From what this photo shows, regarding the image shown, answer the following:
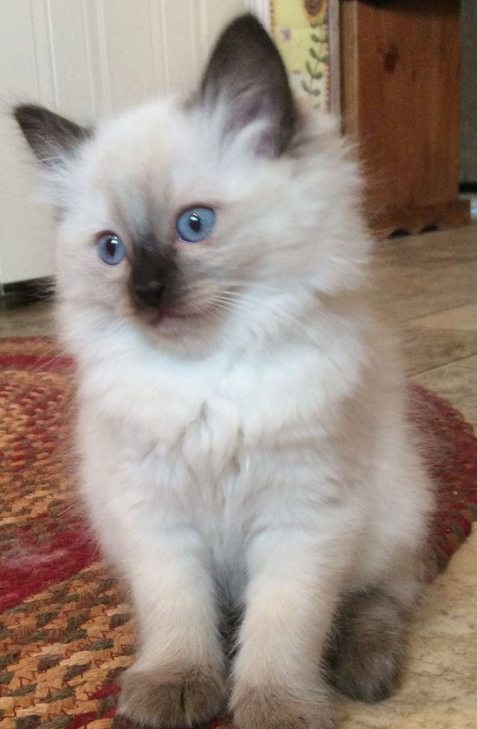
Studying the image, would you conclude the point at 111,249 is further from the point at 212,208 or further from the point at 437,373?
the point at 437,373

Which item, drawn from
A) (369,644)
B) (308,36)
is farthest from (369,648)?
(308,36)

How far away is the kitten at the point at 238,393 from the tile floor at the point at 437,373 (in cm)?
3

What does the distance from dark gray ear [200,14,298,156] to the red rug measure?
44 cm

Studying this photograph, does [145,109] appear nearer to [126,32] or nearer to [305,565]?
[305,565]

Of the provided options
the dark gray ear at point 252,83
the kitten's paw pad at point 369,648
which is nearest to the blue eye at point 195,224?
the dark gray ear at point 252,83

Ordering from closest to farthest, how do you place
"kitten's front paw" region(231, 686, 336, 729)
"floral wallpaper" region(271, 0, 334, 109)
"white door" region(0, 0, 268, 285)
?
"kitten's front paw" region(231, 686, 336, 729) → "white door" region(0, 0, 268, 285) → "floral wallpaper" region(271, 0, 334, 109)

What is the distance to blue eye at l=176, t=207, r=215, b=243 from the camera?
2.90 ft

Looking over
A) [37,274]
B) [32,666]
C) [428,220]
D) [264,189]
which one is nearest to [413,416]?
[264,189]

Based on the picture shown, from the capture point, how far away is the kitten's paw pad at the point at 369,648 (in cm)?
85

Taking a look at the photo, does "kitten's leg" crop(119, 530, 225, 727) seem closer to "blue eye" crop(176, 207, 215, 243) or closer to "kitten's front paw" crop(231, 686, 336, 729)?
"kitten's front paw" crop(231, 686, 336, 729)

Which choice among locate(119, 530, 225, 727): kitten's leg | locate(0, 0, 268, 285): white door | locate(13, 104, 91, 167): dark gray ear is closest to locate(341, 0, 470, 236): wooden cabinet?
locate(0, 0, 268, 285): white door

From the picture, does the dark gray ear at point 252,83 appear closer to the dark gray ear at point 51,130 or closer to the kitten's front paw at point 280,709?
the dark gray ear at point 51,130

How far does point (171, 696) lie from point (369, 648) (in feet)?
0.73

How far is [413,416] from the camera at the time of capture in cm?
136
